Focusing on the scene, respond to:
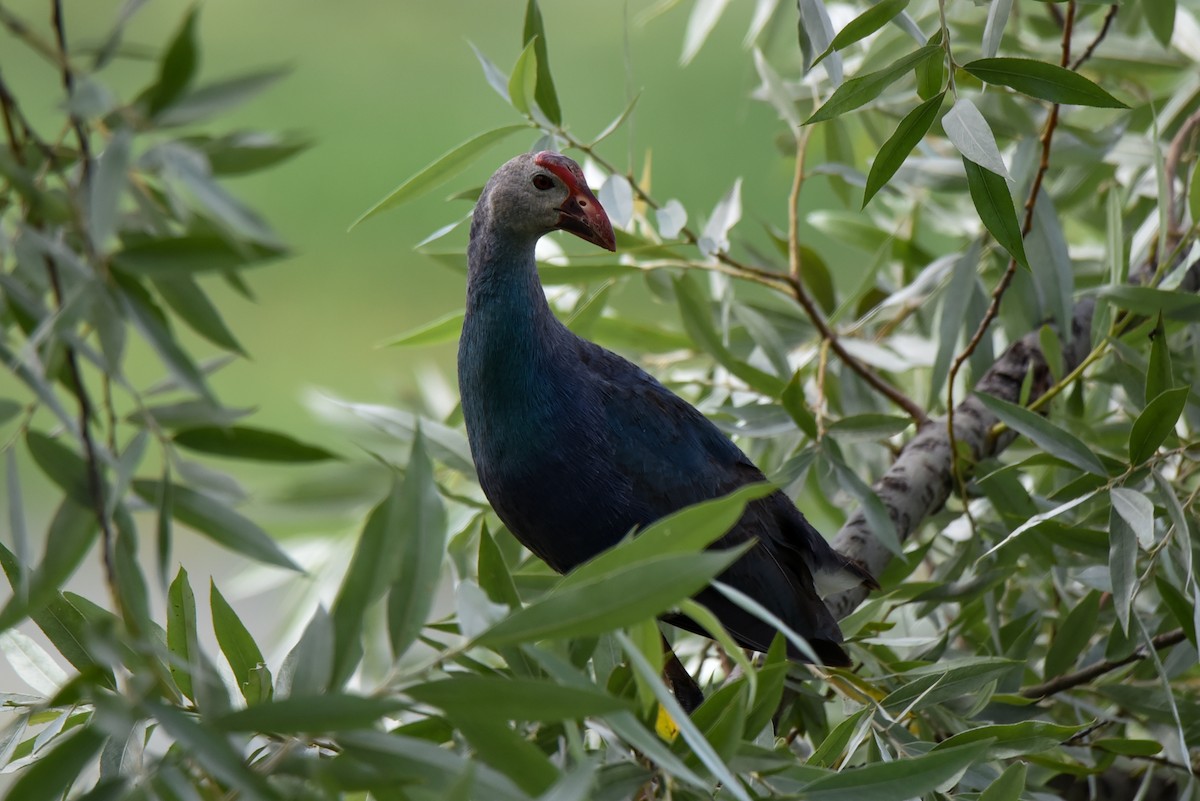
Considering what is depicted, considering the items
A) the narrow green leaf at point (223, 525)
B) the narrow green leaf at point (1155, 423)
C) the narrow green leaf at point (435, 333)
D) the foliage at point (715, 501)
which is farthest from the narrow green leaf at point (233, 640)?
the narrow green leaf at point (1155, 423)

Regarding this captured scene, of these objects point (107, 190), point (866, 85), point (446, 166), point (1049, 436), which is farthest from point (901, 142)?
point (107, 190)

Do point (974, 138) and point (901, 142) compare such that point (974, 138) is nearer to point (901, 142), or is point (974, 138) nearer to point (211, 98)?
point (901, 142)

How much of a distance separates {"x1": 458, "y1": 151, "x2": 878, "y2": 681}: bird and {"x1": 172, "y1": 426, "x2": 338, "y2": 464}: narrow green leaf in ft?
1.31

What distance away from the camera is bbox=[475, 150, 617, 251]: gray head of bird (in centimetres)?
99

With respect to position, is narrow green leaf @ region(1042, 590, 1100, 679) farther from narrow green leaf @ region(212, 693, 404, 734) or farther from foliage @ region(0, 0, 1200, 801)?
narrow green leaf @ region(212, 693, 404, 734)

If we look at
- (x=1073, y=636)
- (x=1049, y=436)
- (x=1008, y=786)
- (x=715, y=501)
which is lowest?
(x=1073, y=636)

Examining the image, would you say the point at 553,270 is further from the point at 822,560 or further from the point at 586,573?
the point at 586,573

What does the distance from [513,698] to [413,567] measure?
0.26 ft

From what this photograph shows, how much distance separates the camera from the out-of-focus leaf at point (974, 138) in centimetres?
75

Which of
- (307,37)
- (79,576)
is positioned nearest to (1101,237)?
(79,576)

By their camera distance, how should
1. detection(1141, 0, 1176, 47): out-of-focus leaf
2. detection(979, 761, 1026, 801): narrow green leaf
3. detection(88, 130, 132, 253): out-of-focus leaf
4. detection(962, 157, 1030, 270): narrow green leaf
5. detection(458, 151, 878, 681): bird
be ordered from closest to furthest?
1. detection(88, 130, 132, 253): out-of-focus leaf
2. detection(979, 761, 1026, 801): narrow green leaf
3. detection(962, 157, 1030, 270): narrow green leaf
4. detection(458, 151, 878, 681): bird
5. detection(1141, 0, 1176, 47): out-of-focus leaf

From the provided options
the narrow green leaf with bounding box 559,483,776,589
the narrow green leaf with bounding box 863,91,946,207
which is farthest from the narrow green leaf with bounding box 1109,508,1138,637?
the narrow green leaf with bounding box 559,483,776,589

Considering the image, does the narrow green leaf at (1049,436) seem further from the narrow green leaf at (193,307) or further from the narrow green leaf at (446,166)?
the narrow green leaf at (193,307)

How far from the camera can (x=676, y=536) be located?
0.57 metres
